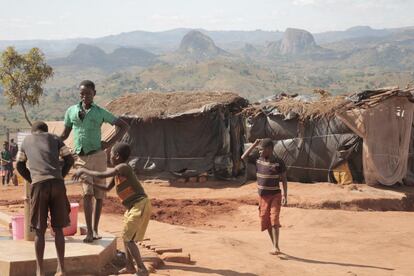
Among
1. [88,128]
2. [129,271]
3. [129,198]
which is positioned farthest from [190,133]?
[129,198]

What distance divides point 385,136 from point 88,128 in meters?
10.1

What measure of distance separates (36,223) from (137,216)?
90 centimetres

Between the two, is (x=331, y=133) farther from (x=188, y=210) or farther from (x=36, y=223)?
(x=36, y=223)

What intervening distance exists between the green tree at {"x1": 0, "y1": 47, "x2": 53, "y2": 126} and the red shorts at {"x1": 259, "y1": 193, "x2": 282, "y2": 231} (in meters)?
17.7

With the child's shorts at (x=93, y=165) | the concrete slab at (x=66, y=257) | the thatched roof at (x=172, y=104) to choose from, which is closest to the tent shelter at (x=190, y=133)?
the thatched roof at (x=172, y=104)

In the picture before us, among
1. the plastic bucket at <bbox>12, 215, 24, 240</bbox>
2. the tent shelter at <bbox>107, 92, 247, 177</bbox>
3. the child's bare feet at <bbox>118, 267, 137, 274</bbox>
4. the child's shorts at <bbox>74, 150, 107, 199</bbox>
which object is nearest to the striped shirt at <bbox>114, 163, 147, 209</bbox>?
the child's shorts at <bbox>74, 150, 107, 199</bbox>

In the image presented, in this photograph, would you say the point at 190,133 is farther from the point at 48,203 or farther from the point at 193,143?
the point at 48,203

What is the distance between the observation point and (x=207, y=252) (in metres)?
7.12

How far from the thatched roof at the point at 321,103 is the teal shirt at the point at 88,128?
915cm

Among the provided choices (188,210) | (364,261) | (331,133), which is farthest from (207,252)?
(331,133)

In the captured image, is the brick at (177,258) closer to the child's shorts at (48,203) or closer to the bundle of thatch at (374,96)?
the child's shorts at (48,203)

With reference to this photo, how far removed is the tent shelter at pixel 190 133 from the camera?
16594 millimetres

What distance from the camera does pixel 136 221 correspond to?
17.9 ft

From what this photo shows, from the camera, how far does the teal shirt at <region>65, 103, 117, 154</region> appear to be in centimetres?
604
